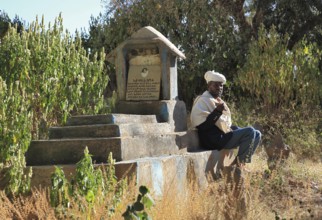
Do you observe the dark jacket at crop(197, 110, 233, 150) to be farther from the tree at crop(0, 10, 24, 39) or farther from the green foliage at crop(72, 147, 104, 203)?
the tree at crop(0, 10, 24, 39)

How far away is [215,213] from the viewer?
519 cm

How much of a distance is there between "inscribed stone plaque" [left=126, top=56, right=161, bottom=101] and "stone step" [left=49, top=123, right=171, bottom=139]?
4.49ft

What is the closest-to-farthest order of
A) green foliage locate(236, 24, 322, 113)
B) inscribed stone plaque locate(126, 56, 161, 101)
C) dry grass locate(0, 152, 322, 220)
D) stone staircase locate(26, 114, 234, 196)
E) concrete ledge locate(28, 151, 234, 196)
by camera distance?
dry grass locate(0, 152, 322, 220) < concrete ledge locate(28, 151, 234, 196) < stone staircase locate(26, 114, 234, 196) < inscribed stone plaque locate(126, 56, 161, 101) < green foliage locate(236, 24, 322, 113)

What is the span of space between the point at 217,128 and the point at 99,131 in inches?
85.4

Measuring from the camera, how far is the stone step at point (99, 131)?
6.99 meters

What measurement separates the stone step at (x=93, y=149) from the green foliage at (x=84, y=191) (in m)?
1.37

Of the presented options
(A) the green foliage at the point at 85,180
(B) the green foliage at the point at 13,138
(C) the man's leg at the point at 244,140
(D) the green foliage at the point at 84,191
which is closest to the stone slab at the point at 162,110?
(C) the man's leg at the point at 244,140

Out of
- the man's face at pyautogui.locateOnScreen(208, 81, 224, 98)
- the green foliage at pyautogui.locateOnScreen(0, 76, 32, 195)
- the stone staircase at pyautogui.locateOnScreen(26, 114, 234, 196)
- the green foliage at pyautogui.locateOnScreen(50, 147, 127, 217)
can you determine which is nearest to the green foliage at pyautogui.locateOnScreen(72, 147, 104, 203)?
the green foliage at pyautogui.locateOnScreen(50, 147, 127, 217)

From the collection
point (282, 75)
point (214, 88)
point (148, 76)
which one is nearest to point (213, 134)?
point (214, 88)

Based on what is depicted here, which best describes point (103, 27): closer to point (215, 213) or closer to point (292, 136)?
point (292, 136)

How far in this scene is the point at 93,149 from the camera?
6699 mm

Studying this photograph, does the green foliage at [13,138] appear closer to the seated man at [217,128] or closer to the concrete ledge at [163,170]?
the concrete ledge at [163,170]

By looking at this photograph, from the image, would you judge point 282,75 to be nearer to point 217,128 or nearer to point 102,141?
point 217,128

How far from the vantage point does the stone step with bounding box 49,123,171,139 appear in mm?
6992
